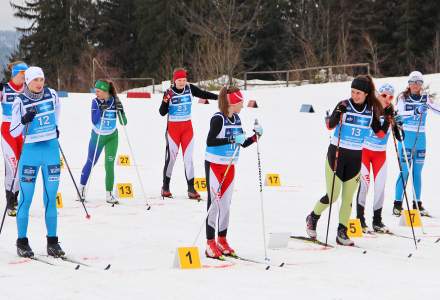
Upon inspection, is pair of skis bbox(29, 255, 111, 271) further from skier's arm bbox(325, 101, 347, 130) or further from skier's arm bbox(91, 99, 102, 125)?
skier's arm bbox(91, 99, 102, 125)

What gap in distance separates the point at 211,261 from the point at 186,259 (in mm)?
398

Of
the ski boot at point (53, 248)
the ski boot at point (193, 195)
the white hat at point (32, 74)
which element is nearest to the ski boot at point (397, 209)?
the ski boot at point (193, 195)

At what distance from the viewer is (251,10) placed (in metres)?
49.7

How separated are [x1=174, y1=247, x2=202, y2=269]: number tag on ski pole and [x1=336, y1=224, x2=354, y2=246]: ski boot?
6.73 ft

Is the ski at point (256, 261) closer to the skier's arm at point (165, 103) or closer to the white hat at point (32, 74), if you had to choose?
the white hat at point (32, 74)

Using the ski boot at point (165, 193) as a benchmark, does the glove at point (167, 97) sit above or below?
above

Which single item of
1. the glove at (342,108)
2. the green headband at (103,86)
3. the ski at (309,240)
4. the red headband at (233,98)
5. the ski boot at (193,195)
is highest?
the green headband at (103,86)

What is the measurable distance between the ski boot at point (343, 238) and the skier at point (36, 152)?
3.14 metres

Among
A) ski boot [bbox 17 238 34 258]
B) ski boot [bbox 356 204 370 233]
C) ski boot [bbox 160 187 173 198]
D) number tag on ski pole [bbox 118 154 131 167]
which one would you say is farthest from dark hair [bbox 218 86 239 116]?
number tag on ski pole [bbox 118 154 131 167]

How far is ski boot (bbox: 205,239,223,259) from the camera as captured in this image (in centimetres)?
732

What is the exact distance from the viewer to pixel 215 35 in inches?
1747

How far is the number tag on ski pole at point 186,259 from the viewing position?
6883 millimetres

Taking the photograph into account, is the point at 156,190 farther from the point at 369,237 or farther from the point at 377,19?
the point at 377,19

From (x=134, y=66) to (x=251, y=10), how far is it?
11637mm
